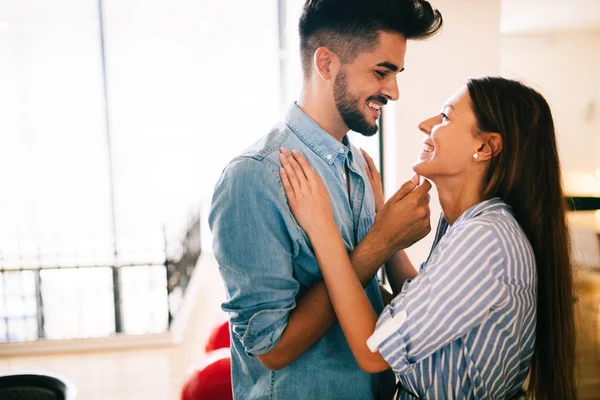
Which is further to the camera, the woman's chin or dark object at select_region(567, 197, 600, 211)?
dark object at select_region(567, 197, 600, 211)

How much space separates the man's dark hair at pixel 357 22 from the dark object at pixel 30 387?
1.31 m

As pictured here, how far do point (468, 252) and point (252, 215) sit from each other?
45 centimetres

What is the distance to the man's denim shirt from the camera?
1.20m

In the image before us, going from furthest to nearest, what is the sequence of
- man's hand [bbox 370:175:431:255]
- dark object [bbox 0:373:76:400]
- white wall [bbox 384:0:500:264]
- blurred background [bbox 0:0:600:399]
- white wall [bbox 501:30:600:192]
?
1. blurred background [bbox 0:0:600:399]
2. white wall [bbox 384:0:500:264]
3. white wall [bbox 501:30:600:192]
4. dark object [bbox 0:373:76:400]
5. man's hand [bbox 370:175:431:255]

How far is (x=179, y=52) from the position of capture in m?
7.32

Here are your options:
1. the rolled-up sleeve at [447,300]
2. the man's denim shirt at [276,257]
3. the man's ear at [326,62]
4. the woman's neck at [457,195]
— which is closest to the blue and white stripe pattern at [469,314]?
the rolled-up sleeve at [447,300]

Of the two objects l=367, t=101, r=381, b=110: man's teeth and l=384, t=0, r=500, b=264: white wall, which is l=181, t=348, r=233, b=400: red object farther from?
l=367, t=101, r=381, b=110: man's teeth

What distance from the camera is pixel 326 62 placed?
4.76 feet

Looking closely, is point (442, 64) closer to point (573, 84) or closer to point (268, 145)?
point (573, 84)

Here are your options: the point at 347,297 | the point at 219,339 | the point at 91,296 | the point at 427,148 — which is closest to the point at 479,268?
the point at 347,297

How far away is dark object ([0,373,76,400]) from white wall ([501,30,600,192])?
95.9 inches

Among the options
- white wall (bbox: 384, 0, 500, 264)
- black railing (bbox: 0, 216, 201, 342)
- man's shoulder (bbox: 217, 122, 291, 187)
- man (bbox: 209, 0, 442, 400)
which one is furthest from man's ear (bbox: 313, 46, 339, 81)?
black railing (bbox: 0, 216, 201, 342)

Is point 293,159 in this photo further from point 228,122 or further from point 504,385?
point 228,122

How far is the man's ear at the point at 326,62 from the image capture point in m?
1.44
